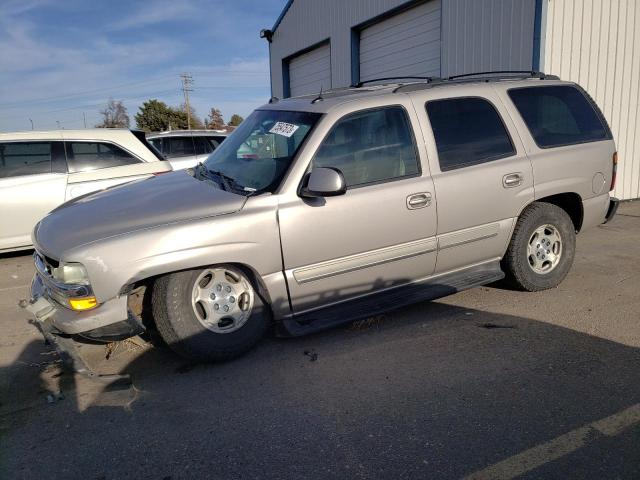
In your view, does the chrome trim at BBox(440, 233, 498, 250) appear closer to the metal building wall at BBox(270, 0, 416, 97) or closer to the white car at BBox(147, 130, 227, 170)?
the white car at BBox(147, 130, 227, 170)

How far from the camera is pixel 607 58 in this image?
854cm

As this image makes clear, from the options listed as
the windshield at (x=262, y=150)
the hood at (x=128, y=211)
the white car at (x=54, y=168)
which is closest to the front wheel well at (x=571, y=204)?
the windshield at (x=262, y=150)

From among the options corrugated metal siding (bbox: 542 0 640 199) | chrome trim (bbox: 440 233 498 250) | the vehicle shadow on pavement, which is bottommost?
the vehicle shadow on pavement

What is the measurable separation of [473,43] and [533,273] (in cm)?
580

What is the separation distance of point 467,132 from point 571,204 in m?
1.50

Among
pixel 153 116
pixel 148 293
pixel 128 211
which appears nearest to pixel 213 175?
pixel 128 211

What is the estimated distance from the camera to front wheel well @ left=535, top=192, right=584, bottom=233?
4633 millimetres

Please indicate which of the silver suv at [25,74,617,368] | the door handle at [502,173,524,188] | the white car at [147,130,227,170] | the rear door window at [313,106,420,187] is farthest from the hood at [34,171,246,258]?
the white car at [147,130,227,170]

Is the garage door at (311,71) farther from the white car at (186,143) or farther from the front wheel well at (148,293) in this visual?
the front wheel well at (148,293)

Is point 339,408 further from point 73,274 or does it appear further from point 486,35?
point 486,35

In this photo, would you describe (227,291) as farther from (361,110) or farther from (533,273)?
(533,273)

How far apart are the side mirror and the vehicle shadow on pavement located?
1.20 meters

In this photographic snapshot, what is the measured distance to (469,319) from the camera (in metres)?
4.10

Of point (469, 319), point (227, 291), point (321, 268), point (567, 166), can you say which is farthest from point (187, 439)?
point (567, 166)
